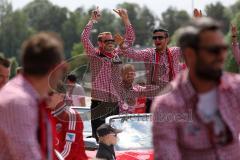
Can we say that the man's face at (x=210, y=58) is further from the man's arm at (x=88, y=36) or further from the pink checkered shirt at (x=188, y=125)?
the man's arm at (x=88, y=36)

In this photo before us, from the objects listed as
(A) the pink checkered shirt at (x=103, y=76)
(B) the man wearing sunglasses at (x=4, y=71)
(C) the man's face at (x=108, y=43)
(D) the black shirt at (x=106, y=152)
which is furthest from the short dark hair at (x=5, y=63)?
(C) the man's face at (x=108, y=43)

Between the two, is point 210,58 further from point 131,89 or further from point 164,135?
point 131,89

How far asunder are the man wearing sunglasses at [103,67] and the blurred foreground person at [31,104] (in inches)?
193

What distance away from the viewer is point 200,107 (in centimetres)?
455

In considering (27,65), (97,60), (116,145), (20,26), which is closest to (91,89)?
(97,60)

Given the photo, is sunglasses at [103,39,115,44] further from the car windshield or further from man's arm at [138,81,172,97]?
the car windshield

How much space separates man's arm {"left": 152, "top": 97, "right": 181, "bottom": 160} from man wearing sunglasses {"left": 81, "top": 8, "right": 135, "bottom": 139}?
5.05 metres

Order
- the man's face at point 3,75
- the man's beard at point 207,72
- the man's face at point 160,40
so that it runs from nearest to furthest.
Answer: the man's beard at point 207,72 < the man's face at point 3,75 < the man's face at point 160,40

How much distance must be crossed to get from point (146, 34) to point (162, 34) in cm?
13841

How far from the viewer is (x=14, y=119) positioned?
4672 mm

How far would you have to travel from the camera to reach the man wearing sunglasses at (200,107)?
4.51 m

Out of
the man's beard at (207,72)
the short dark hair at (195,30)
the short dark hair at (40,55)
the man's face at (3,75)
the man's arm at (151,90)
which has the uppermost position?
the short dark hair at (195,30)

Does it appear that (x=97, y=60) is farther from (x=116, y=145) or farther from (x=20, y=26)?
(x=20, y=26)

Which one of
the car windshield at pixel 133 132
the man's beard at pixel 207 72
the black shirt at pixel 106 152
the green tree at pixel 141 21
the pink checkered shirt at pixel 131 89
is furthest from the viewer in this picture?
the green tree at pixel 141 21
